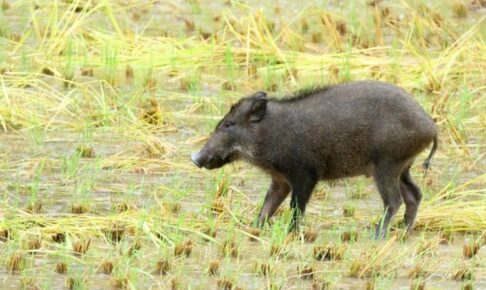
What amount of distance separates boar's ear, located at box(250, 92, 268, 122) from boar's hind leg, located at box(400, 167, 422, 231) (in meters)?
1.03

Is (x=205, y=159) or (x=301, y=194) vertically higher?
(x=205, y=159)

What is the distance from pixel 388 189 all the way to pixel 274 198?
79cm

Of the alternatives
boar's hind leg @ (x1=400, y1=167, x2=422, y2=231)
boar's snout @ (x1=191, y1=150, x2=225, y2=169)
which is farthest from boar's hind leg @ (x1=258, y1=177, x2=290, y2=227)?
boar's hind leg @ (x1=400, y1=167, x2=422, y2=231)

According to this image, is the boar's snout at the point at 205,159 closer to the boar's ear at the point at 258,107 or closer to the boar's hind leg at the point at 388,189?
the boar's ear at the point at 258,107

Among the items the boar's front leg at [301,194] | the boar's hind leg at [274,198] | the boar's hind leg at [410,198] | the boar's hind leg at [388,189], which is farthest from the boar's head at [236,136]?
the boar's hind leg at [410,198]

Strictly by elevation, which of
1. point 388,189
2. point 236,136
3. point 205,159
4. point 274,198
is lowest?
point 274,198

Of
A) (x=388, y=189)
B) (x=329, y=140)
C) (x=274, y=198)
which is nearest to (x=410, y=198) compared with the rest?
(x=388, y=189)

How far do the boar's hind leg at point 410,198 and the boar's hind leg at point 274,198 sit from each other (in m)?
Answer: 0.78

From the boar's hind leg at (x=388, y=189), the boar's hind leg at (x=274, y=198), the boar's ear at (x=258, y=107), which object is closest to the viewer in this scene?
the boar's hind leg at (x=388, y=189)

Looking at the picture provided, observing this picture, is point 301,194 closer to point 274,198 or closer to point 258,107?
point 274,198

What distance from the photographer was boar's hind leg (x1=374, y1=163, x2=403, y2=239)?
31.1 ft

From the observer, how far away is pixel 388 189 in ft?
31.2

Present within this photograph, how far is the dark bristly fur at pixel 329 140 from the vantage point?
374 inches

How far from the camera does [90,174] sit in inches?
431
